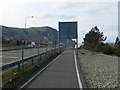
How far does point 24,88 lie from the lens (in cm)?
754

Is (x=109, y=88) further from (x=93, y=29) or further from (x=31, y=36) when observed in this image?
(x=93, y=29)

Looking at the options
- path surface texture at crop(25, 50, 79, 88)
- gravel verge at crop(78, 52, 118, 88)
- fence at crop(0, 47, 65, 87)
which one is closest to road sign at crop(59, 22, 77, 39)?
gravel verge at crop(78, 52, 118, 88)

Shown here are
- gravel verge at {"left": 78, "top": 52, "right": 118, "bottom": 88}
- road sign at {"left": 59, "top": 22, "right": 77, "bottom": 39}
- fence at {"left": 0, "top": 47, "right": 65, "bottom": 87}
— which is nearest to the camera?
fence at {"left": 0, "top": 47, "right": 65, "bottom": 87}

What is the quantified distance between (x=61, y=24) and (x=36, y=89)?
32.4 metres

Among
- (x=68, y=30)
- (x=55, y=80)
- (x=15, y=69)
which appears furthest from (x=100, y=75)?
(x=68, y=30)

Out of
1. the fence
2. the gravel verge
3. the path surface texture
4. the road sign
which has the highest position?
the road sign

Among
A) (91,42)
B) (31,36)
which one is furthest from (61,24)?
(31,36)

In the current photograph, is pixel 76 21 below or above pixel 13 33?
above

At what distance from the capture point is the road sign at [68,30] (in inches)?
1544

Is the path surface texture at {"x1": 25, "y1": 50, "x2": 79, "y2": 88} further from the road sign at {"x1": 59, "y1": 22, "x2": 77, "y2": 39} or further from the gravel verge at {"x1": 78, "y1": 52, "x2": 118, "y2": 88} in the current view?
the road sign at {"x1": 59, "y1": 22, "x2": 77, "y2": 39}

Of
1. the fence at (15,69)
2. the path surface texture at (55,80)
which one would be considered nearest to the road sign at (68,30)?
the fence at (15,69)

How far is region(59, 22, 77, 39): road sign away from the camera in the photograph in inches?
1544

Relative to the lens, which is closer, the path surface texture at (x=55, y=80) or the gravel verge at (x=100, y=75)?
the path surface texture at (x=55, y=80)

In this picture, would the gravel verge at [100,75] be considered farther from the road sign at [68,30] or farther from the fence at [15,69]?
the road sign at [68,30]
